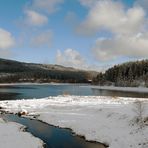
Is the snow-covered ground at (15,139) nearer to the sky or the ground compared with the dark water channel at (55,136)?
nearer to the sky

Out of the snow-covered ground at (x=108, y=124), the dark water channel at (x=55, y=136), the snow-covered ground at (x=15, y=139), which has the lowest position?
the dark water channel at (x=55, y=136)

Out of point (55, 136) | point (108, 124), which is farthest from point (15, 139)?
point (108, 124)

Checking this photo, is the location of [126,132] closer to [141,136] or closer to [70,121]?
[141,136]

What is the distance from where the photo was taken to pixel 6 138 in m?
31.3

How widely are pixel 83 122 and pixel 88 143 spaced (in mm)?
9221

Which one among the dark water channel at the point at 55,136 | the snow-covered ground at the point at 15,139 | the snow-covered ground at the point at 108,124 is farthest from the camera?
the dark water channel at the point at 55,136

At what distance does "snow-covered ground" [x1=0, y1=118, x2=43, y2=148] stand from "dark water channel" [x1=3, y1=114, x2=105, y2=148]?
1.55 m

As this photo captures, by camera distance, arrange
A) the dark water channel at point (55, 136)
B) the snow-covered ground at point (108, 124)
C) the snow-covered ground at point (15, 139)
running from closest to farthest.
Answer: the snow-covered ground at point (15, 139) < the snow-covered ground at point (108, 124) < the dark water channel at point (55, 136)

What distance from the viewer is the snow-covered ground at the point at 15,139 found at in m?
28.7

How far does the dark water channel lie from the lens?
31570 mm

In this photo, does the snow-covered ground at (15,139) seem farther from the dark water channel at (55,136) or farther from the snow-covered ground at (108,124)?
the snow-covered ground at (108,124)

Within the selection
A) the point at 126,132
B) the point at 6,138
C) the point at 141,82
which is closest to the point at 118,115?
the point at 126,132

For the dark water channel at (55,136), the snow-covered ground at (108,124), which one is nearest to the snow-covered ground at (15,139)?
the dark water channel at (55,136)

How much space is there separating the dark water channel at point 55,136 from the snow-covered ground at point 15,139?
1.55m
